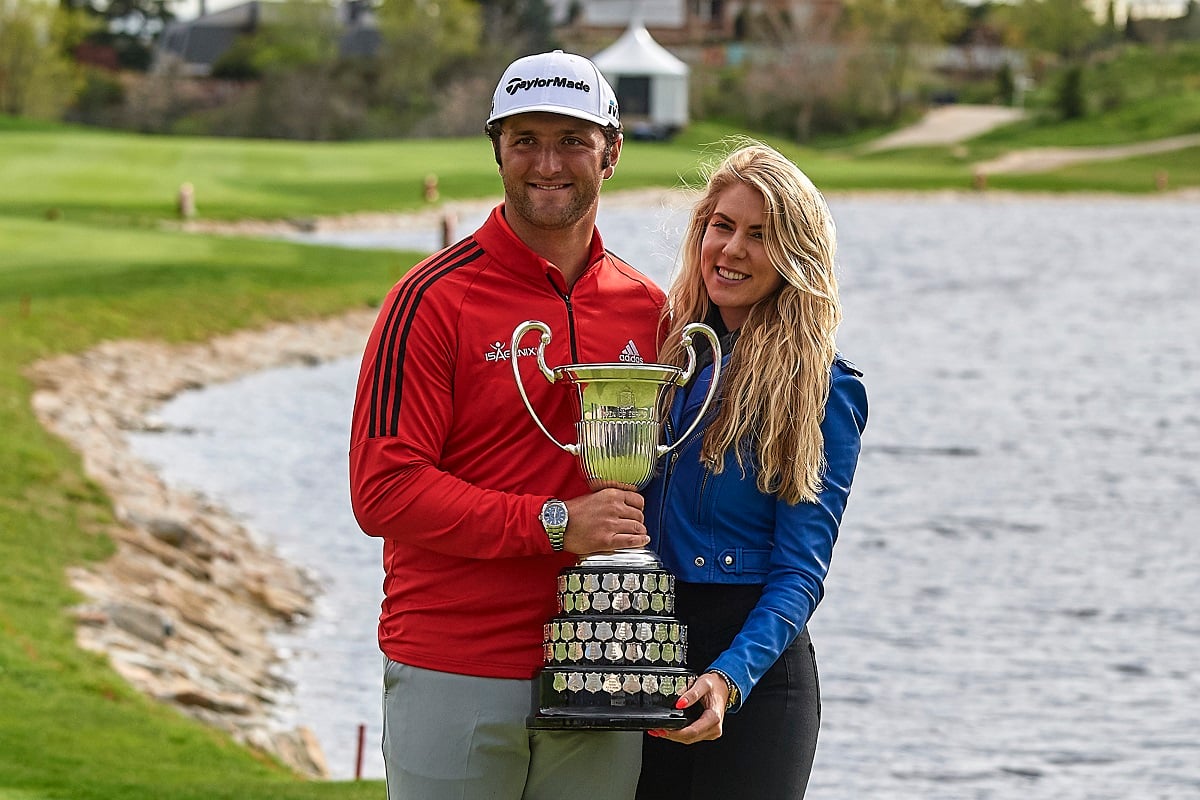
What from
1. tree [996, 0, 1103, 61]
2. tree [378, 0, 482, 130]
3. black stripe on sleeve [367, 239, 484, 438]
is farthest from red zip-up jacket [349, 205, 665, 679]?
tree [996, 0, 1103, 61]

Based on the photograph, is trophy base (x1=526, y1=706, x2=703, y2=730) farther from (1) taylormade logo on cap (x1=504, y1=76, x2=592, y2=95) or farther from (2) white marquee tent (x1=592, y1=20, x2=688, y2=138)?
(2) white marquee tent (x1=592, y1=20, x2=688, y2=138)

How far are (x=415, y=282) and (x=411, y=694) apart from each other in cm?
90

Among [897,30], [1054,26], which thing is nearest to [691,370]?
[897,30]

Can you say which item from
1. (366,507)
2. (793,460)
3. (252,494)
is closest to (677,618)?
(793,460)

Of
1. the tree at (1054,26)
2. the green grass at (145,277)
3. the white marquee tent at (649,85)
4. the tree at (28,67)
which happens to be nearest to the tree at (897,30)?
the tree at (1054,26)

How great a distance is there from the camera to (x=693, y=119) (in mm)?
82250

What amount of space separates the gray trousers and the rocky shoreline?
619 cm

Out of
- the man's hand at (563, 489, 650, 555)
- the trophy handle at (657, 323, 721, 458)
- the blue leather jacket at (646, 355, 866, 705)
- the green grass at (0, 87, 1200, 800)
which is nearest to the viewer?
the man's hand at (563, 489, 650, 555)

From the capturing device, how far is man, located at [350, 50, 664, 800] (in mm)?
3910

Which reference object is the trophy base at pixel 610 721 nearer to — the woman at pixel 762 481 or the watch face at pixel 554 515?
the woman at pixel 762 481

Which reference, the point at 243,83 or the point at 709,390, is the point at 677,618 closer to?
the point at 709,390

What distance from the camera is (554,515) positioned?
12.7 feet

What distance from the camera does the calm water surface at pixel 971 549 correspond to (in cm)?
1144

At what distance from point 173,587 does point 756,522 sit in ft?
31.2
